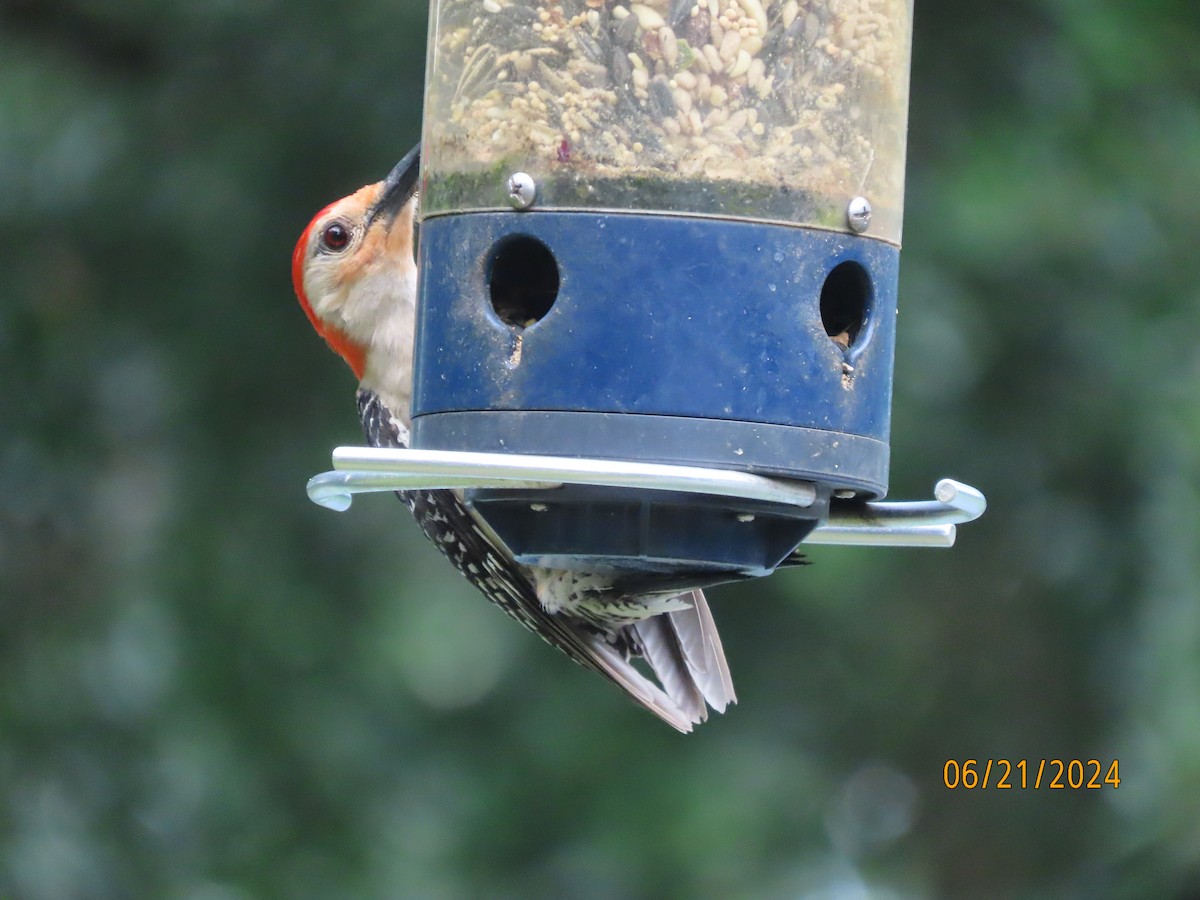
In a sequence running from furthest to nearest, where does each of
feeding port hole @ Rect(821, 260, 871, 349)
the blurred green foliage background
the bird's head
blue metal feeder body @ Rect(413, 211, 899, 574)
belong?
1. the blurred green foliage background
2. the bird's head
3. feeding port hole @ Rect(821, 260, 871, 349)
4. blue metal feeder body @ Rect(413, 211, 899, 574)

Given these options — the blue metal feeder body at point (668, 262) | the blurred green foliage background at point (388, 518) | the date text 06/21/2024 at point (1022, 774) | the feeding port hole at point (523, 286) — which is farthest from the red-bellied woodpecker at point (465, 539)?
the date text 06/21/2024 at point (1022, 774)

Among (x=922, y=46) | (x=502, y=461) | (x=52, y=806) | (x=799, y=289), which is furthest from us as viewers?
(x=922, y=46)

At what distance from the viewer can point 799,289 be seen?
320cm

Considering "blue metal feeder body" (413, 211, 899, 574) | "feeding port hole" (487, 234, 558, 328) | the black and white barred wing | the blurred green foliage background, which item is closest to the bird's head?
the black and white barred wing

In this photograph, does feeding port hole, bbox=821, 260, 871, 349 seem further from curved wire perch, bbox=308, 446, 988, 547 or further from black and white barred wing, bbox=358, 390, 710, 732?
black and white barred wing, bbox=358, 390, 710, 732

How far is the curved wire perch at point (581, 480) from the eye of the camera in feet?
9.12

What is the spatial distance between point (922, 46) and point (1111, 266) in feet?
3.98

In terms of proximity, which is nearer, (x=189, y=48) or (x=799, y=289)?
(x=799, y=289)

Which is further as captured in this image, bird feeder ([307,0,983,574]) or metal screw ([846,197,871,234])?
metal screw ([846,197,871,234])

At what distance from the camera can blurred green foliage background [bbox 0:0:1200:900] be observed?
724 centimetres

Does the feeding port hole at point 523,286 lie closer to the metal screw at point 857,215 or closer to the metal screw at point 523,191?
the metal screw at point 523,191

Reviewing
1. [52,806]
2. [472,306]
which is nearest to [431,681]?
[52,806]

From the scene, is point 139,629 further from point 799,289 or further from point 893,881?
point 799,289

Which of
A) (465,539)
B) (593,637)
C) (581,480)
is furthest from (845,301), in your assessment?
(465,539)
